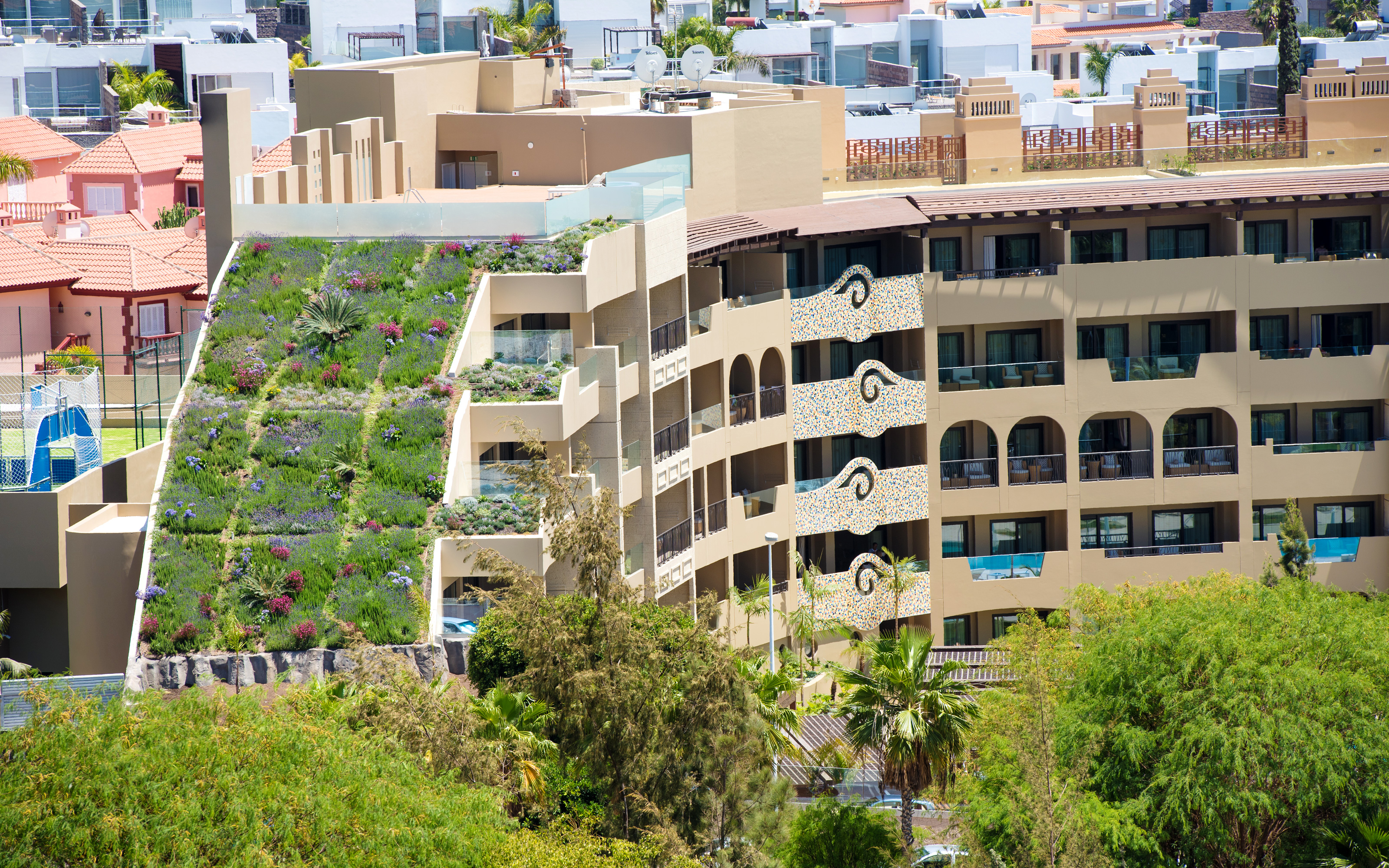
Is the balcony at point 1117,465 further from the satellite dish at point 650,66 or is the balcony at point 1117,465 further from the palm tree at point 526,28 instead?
the palm tree at point 526,28

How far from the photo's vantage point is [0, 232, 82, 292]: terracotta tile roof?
6612 cm

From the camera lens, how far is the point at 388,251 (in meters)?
48.1

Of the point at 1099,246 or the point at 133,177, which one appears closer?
the point at 1099,246

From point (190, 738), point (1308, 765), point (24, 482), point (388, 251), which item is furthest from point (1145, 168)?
point (190, 738)

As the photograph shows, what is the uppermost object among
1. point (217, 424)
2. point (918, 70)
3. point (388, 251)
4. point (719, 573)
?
point (918, 70)

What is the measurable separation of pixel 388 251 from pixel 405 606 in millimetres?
12822

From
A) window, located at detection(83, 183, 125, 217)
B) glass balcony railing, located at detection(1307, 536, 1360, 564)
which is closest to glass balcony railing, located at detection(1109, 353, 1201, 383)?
glass balcony railing, located at detection(1307, 536, 1360, 564)

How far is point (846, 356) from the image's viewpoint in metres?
59.6

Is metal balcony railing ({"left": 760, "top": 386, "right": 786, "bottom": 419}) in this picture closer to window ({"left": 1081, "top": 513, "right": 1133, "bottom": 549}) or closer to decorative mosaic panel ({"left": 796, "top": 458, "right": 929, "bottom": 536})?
decorative mosaic panel ({"left": 796, "top": 458, "right": 929, "bottom": 536})

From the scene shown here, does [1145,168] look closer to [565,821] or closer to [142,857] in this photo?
[565,821]

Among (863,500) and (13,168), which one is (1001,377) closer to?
(863,500)

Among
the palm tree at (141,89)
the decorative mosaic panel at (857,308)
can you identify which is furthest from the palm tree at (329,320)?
the palm tree at (141,89)

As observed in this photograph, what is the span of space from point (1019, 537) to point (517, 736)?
33.8 meters

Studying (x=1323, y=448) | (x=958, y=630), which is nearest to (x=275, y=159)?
(x=958, y=630)
